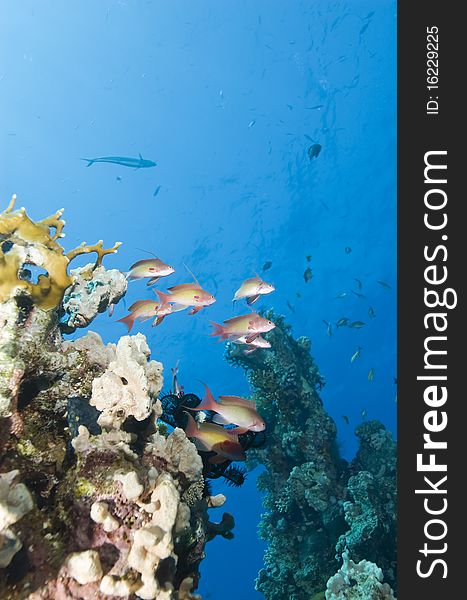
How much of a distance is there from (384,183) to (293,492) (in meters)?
34.3

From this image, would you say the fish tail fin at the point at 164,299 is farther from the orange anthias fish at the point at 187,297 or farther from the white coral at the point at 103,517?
the white coral at the point at 103,517

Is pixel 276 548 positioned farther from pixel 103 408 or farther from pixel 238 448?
pixel 103 408

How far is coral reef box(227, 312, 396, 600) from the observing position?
29.3 feet

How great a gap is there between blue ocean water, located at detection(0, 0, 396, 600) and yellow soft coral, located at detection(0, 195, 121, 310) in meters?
25.8

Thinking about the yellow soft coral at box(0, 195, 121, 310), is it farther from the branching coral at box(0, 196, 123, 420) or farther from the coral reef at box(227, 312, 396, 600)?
the coral reef at box(227, 312, 396, 600)

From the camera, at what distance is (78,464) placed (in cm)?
263

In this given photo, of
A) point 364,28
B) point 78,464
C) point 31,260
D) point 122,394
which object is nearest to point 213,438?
point 122,394

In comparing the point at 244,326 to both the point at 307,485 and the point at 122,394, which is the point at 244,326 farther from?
the point at 307,485

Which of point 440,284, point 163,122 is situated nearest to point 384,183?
point 163,122

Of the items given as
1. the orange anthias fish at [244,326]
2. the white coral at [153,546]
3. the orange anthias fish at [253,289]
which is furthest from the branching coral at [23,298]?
the orange anthias fish at [253,289]

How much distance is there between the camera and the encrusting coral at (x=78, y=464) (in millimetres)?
2145

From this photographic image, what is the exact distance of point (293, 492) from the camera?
10.1 m

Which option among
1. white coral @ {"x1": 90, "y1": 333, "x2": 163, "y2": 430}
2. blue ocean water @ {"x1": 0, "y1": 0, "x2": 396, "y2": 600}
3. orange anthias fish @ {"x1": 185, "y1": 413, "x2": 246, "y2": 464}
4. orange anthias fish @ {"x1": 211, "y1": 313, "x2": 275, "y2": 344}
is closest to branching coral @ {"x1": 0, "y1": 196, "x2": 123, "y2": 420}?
white coral @ {"x1": 90, "y1": 333, "x2": 163, "y2": 430}

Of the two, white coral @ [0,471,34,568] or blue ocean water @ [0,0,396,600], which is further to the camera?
blue ocean water @ [0,0,396,600]
